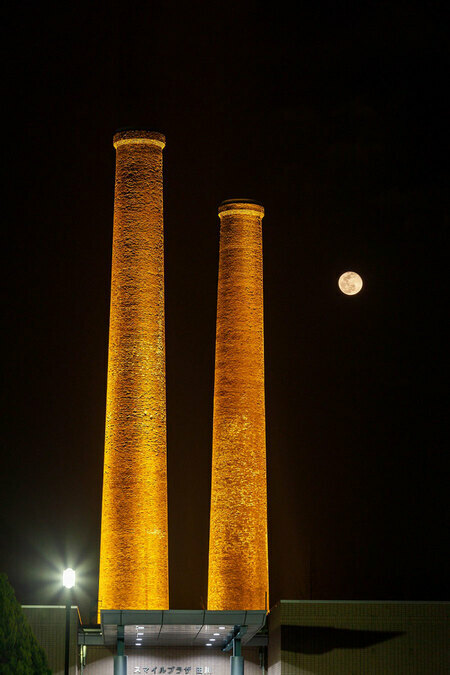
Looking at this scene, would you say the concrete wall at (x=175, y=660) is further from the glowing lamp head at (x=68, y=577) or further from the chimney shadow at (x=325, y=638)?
the glowing lamp head at (x=68, y=577)

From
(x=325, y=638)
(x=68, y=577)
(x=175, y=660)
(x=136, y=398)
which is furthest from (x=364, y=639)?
(x=68, y=577)

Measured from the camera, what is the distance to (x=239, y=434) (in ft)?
134

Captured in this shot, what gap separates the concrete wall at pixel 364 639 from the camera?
113 ft

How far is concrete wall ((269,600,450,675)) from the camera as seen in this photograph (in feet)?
113

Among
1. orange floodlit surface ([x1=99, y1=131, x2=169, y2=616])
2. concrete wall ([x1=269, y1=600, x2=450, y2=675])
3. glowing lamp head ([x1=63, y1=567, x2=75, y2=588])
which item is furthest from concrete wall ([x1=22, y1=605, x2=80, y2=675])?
glowing lamp head ([x1=63, y1=567, x2=75, y2=588])

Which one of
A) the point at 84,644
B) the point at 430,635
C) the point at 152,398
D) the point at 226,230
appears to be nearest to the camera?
the point at 430,635

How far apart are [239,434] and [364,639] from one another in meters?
8.18

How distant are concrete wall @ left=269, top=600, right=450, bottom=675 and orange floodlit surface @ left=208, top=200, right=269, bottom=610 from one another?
5.71 metres

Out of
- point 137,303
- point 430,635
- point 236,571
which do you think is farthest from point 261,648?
point 137,303

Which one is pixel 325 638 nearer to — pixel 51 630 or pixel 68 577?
pixel 51 630

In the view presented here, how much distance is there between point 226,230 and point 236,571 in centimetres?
970

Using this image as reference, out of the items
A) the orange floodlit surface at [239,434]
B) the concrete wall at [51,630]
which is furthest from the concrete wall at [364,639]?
the orange floodlit surface at [239,434]

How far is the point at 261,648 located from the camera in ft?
127

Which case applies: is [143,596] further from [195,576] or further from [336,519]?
[336,519]
